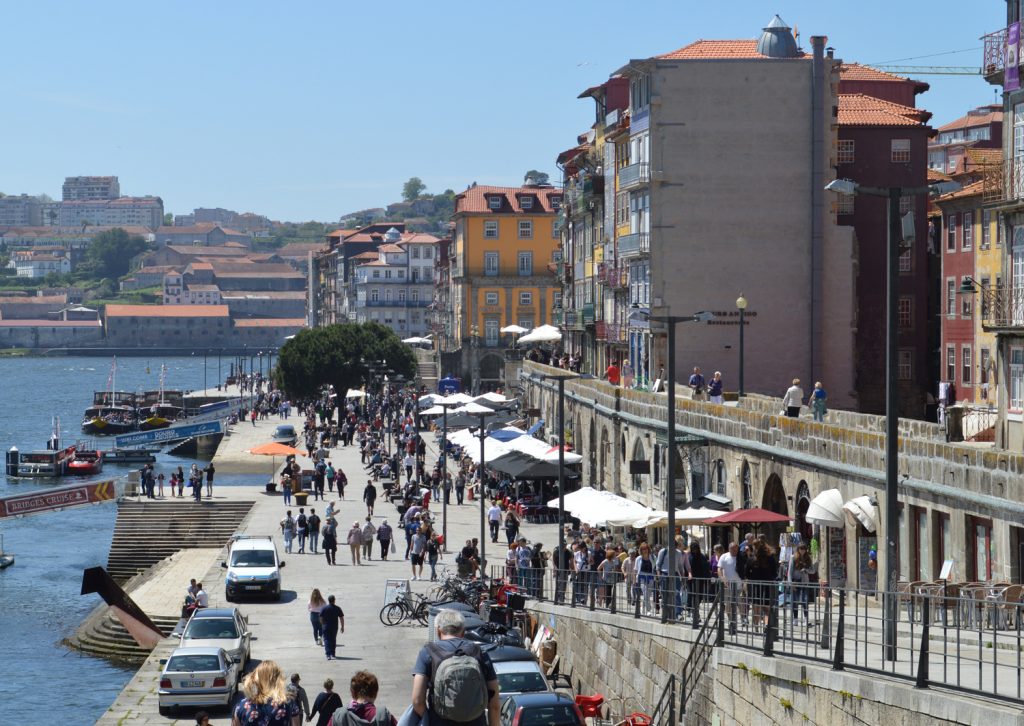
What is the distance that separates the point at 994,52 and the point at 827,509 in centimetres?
970

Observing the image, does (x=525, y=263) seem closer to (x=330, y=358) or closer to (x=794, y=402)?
(x=330, y=358)

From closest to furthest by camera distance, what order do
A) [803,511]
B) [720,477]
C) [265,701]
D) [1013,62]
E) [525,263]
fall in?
[265,701] → [1013,62] → [803,511] → [720,477] → [525,263]

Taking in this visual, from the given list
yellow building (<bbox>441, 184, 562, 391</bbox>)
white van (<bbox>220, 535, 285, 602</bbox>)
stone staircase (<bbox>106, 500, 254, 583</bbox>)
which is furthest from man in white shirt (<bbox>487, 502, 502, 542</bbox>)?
yellow building (<bbox>441, 184, 562, 391</bbox>)

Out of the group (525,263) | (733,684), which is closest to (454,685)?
(733,684)

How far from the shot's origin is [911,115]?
→ 61.8m

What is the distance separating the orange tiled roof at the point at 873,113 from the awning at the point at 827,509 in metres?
30.4

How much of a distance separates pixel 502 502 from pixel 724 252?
37.2ft

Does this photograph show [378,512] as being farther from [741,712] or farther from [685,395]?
[741,712]

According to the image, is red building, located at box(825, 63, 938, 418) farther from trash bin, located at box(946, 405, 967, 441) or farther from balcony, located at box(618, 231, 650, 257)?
trash bin, located at box(946, 405, 967, 441)

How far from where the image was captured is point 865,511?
3077cm

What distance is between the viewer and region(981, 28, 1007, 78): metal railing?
3359cm

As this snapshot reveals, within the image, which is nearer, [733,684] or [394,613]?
[733,684]

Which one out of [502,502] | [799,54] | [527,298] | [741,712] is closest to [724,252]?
[799,54]

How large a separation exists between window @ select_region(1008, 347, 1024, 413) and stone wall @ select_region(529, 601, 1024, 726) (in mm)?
8943
